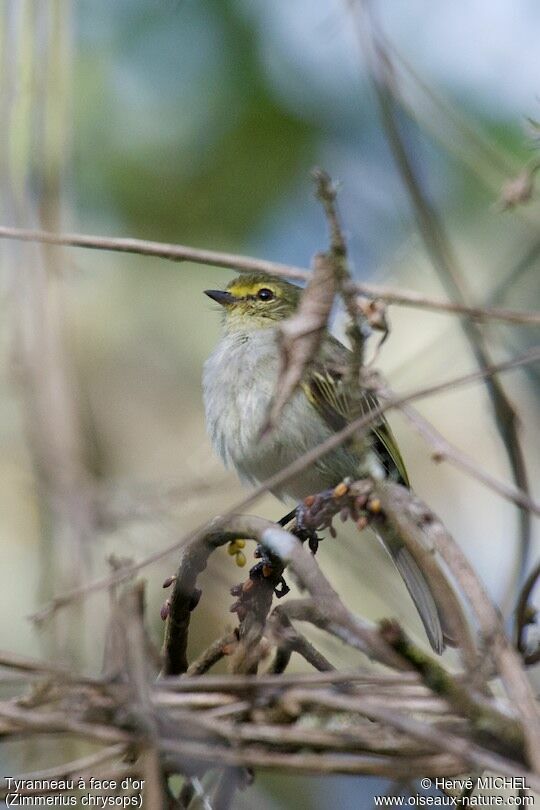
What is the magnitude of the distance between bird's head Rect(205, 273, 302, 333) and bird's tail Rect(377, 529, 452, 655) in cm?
131

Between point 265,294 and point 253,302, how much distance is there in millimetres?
87

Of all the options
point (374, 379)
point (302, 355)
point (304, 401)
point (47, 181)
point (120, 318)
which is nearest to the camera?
point (302, 355)

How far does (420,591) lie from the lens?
142 inches

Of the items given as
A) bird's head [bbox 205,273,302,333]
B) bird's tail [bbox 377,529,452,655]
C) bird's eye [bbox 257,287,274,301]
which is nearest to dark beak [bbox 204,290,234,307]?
bird's head [bbox 205,273,302,333]

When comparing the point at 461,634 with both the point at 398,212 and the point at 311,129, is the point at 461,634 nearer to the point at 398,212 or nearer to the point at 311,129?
the point at 398,212

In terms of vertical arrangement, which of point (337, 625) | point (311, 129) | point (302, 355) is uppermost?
point (311, 129)

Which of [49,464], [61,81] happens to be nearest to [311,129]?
[61,81]

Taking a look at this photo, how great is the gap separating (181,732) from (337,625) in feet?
0.87

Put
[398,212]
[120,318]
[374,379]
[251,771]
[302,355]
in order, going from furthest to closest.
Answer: [120,318], [398,212], [374,379], [302,355], [251,771]

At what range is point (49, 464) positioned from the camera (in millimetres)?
2559

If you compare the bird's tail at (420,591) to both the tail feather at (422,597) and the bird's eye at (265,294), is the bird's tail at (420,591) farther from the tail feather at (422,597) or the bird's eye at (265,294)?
the bird's eye at (265,294)

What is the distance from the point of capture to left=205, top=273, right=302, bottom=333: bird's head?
4746mm

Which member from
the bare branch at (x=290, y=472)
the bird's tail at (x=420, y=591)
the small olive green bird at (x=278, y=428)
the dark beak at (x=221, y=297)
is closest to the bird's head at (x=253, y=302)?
the dark beak at (x=221, y=297)

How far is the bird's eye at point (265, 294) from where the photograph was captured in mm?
4855
